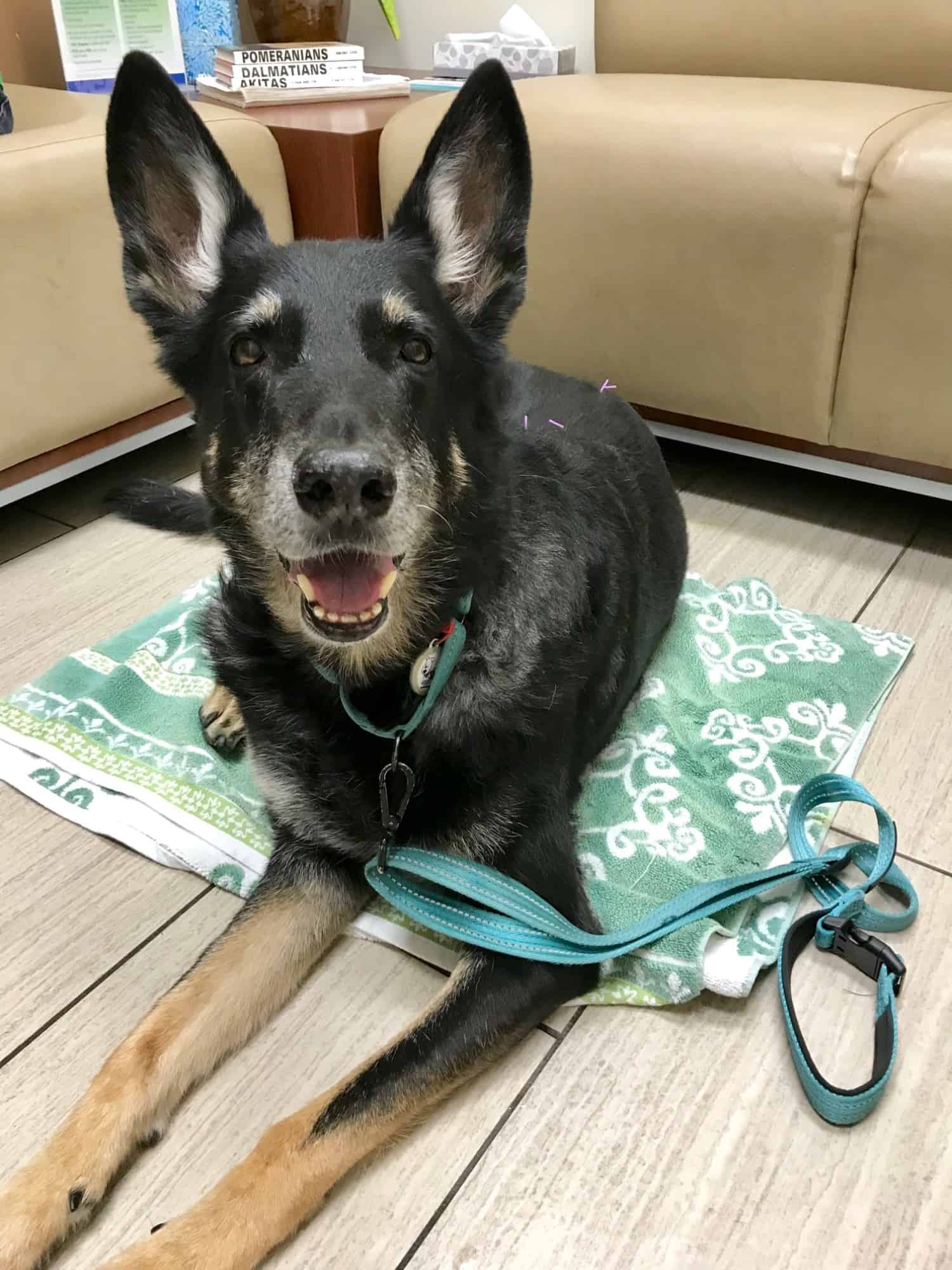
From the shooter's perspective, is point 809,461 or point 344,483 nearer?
point 344,483

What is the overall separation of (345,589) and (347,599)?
0.05 feet

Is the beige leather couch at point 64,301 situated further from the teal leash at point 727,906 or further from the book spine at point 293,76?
the teal leash at point 727,906

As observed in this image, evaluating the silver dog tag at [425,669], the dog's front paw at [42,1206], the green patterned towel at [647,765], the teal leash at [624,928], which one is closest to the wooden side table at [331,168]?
the green patterned towel at [647,765]

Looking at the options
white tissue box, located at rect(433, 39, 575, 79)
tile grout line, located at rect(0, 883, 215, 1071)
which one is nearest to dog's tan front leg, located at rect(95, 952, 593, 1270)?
tile grout line, located at rect(0, 883, 215, 1071)

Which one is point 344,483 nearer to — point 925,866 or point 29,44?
point 925,866

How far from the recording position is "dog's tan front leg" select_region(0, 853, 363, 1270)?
1173 mm

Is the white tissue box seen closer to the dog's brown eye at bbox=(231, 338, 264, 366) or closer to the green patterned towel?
the green patterned towel

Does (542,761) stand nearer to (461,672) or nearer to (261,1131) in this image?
(461,672)

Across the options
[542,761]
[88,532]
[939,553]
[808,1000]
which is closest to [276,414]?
[542,761]

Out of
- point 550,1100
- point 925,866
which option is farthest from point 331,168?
point 550,1100

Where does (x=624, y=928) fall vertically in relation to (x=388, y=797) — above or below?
below

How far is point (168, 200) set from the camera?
1.46 metres

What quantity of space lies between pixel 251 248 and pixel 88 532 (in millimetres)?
1533

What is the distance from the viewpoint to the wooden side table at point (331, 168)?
2.90 m
